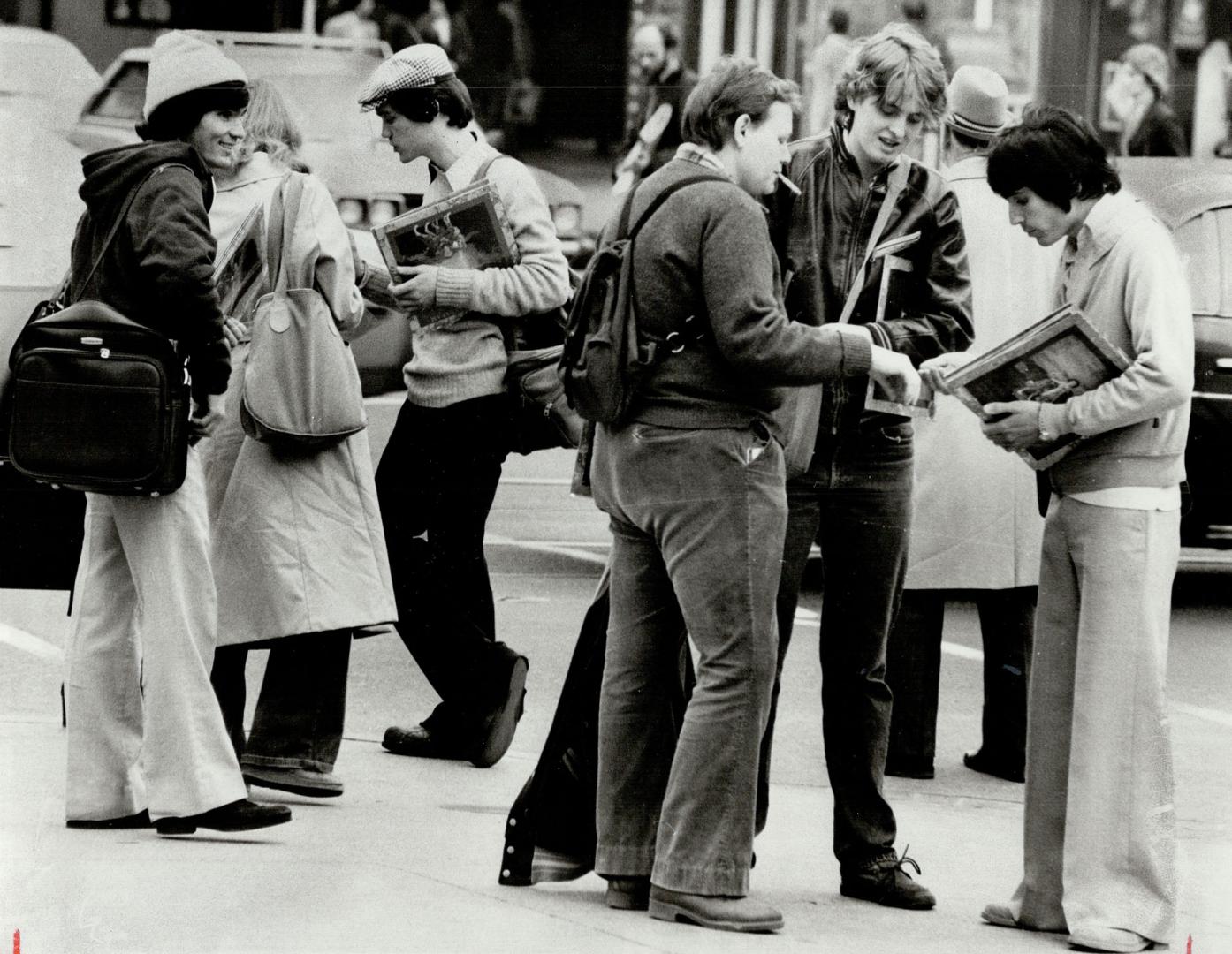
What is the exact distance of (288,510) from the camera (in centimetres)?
555

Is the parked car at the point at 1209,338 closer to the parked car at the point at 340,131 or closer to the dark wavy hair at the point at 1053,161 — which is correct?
the parked car at the point at 340,131

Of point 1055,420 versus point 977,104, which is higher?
point 977,104

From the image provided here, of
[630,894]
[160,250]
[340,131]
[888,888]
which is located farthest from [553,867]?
[340,131]

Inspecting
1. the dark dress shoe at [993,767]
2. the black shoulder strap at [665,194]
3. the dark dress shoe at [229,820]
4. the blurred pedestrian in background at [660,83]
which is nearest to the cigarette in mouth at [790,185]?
the black shoulder strap at [665,194]

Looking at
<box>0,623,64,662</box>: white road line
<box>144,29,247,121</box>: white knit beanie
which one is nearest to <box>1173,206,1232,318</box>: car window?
<box>0,623,64,662</box>: white road line

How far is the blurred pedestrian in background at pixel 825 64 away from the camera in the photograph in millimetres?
11539

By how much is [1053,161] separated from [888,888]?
5.46ft

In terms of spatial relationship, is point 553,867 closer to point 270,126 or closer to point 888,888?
point 888,888

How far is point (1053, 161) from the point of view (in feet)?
14.9

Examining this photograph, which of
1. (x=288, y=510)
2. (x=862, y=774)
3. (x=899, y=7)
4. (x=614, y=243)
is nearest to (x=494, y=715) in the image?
(x=288, y=510)

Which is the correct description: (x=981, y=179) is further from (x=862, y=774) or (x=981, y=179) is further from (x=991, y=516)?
(x=862, y=774)

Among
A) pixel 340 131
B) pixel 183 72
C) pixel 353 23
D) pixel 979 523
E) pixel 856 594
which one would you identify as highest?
pixel 183 72

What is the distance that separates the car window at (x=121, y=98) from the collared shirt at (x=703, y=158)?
631cm

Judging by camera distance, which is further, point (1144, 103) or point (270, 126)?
point (1144, 103)
